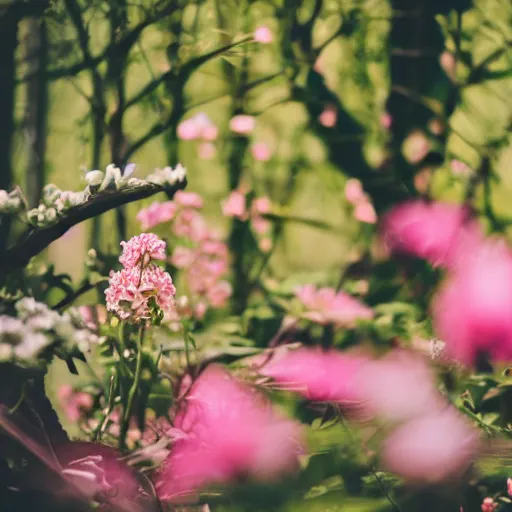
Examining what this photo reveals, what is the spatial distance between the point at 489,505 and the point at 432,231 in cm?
56

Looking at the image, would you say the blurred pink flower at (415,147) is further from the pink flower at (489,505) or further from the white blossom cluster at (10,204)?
the white blossom cluster at (10,204)

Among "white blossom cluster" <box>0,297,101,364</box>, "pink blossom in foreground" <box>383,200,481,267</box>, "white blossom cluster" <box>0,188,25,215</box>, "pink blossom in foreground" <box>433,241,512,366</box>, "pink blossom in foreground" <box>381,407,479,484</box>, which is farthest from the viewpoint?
"pink blossom in foreground" <box>383,200,481,267</box>

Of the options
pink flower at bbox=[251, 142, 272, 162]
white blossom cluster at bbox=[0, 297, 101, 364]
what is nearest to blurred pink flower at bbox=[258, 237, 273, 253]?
pink flower at bbox=[251, 142, 272, 162]

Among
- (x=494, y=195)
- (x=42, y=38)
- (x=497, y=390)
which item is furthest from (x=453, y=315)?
(x=42, y=38)

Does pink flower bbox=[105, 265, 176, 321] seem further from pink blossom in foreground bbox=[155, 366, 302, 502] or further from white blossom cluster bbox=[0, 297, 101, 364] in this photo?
pink blossom in foreground bbox=[155, 366, 302, 502]

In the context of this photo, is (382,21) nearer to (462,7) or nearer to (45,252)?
(462,7)

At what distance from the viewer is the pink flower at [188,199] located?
1.68m

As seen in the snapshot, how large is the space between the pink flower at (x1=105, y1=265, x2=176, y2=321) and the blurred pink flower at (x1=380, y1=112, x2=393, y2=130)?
697 mm

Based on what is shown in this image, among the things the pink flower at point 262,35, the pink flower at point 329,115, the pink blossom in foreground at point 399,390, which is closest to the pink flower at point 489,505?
the pink blossom in foreground at point 399,390

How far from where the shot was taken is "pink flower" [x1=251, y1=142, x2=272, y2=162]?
177cm

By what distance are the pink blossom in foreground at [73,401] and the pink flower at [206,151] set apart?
0.54 m

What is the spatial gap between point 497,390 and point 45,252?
876 millimetres

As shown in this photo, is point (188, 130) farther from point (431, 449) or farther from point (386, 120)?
point (431, 449)

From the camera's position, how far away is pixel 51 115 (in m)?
1.62
